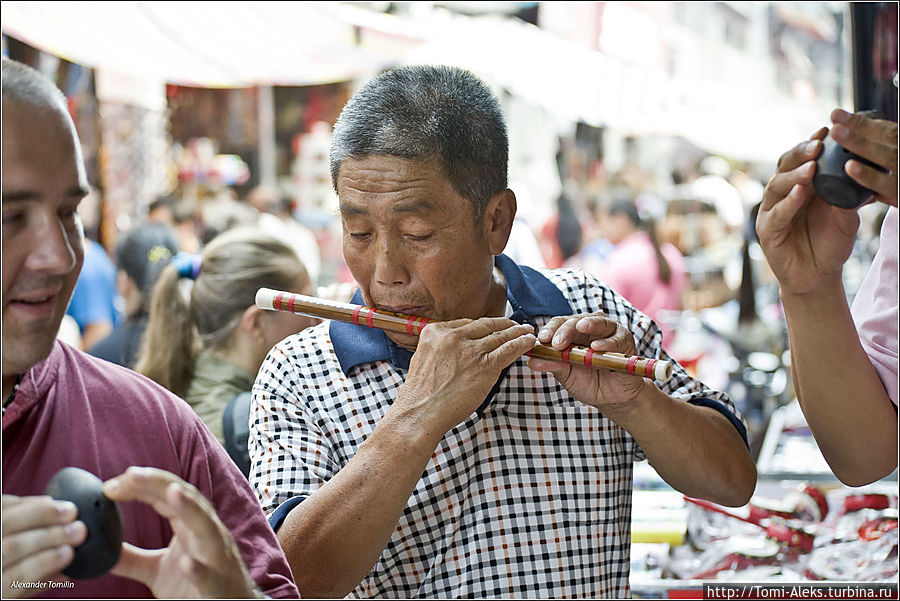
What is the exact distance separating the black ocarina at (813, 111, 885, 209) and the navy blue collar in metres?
0.62

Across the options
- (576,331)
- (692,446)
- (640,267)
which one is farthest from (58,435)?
(640,267)

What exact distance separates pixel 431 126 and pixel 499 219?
9.3 inches

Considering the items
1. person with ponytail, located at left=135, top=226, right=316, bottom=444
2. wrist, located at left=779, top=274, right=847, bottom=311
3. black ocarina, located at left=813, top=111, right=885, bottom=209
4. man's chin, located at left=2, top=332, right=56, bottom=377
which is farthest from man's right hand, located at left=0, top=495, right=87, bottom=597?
person with ponytail, located at left=135, top=226, right=316, bottom=444

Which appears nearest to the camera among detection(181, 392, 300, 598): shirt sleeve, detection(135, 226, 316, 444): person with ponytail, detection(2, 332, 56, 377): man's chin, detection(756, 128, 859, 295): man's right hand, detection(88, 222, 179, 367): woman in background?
detection(2, 332, 56, 377): man's chin

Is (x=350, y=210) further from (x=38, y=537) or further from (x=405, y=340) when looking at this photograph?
(x=38, y=537)

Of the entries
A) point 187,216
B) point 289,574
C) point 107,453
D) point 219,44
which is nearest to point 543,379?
point 289,574

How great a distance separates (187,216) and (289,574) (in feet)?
20.2

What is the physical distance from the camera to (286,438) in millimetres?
1682

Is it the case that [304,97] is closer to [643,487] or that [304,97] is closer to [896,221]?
[643,487]

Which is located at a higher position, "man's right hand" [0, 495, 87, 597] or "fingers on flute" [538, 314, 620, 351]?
"fingers on flute" [538, 314, 620, 351]

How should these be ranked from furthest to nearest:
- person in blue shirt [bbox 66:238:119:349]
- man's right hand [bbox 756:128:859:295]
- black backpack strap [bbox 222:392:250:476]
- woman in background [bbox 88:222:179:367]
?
person in blue shirt [bbox 66:238:119:349] → woman in background [bbox 88:222:179:367] → black backpack strap [bbox 222:392:250:476] → man's right hand [bbox 756:128:859:295]

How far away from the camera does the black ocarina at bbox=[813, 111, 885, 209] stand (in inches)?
51.9

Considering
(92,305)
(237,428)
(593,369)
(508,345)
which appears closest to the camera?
(508,345)

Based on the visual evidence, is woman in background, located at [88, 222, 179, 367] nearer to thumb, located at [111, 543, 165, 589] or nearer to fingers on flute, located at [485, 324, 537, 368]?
fingers on flute, located at [485, 324, 537, 368]
